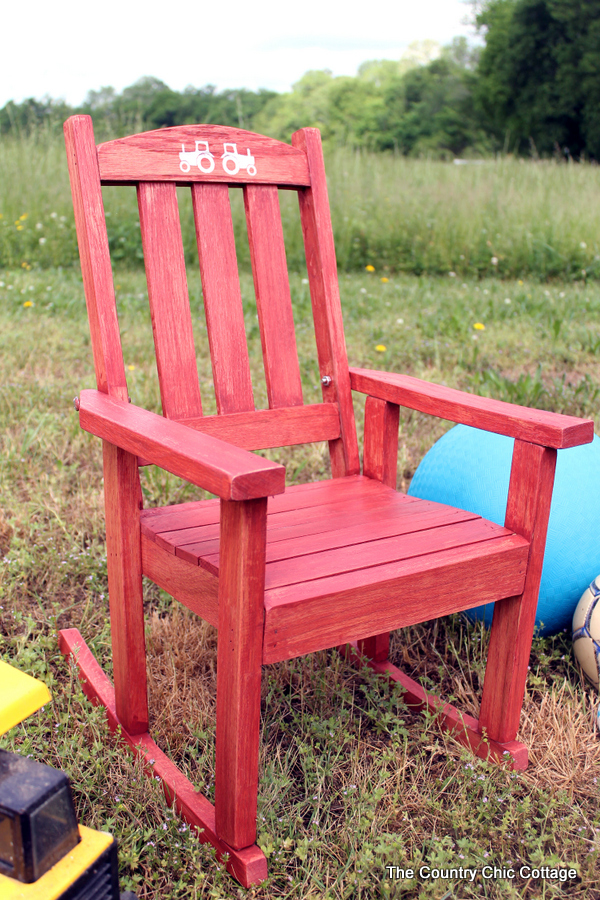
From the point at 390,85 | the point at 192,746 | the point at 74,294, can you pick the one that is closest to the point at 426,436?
the point at 192,746

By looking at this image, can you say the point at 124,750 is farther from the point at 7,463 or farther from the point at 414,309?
the point at 414,309

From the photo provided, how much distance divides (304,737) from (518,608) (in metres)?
0.53

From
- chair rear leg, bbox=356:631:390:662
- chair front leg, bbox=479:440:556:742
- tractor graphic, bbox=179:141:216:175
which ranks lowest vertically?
chair rear leg, bbox=356:631:390:662

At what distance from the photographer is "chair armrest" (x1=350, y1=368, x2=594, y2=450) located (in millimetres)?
1284

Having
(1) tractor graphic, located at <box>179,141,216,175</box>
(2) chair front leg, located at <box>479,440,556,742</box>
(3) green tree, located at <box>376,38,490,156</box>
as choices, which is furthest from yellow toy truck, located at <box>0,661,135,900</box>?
(3) green tree, located at <box>376,38,490,156</box>

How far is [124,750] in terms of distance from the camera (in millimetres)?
1440

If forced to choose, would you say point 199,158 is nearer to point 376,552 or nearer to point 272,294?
point 272,294

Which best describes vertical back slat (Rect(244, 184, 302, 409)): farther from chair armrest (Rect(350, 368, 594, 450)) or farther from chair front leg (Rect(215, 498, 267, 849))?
chair front leg (Rect(215, 498, 267, 849))

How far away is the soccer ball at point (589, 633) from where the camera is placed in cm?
163

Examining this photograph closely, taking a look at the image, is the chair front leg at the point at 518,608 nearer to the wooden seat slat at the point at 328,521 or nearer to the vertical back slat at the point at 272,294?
the wooden seat slat at the point at 328,521

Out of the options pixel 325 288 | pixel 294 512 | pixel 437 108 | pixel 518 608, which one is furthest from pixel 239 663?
pixel 437 108

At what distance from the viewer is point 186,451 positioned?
106cm

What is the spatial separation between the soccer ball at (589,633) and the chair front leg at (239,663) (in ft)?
Answer: 2.88

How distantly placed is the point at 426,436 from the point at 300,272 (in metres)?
3.21
